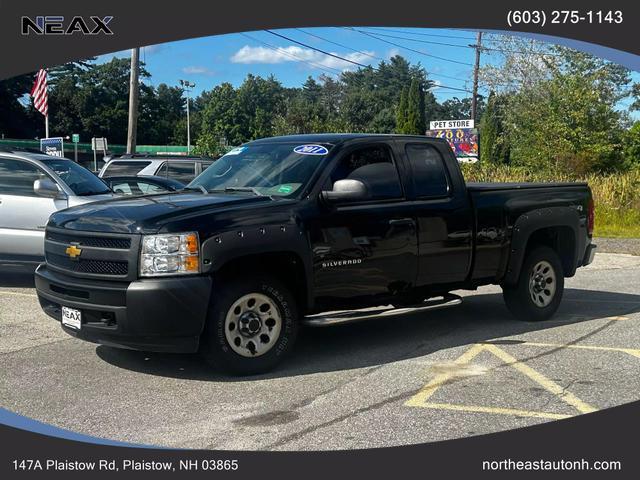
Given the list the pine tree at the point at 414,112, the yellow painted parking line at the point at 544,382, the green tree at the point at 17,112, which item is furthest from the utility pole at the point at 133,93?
the green tree at the point at 17,112

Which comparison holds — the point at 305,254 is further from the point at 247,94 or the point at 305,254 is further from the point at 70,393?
the point at 247,94

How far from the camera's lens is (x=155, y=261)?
5.44 metres

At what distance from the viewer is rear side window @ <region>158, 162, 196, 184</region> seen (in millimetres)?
18719

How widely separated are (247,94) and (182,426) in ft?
271

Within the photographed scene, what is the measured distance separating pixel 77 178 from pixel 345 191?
583 cm

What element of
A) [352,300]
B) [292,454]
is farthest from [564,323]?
[292,454]

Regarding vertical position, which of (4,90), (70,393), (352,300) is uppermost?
(4,90)

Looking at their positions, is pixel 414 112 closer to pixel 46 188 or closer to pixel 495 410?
pixel 46 188

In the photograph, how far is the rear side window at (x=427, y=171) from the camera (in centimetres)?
710

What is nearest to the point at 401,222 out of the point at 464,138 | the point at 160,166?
the point at 160,166

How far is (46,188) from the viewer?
384 inches

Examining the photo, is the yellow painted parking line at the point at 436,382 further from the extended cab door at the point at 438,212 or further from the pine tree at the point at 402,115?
the pine tree at the point at 402,115

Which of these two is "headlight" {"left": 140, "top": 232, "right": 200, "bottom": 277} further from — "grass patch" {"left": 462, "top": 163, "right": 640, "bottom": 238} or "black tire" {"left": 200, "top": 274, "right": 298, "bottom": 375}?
"grass patch" {"left": 462, "top": 163, "right": 640, "bottom": 238}

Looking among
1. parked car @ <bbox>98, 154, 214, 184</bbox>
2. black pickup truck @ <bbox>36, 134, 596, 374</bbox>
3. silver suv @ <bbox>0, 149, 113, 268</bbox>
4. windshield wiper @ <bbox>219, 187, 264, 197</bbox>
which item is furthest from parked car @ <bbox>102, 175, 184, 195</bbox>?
windshield wiper @ <bbox>219, 187, 264, 197</bbox>
